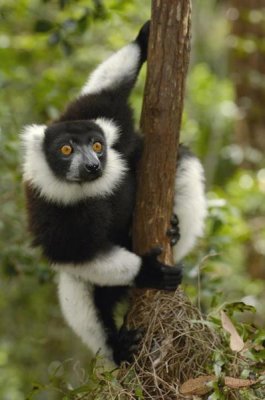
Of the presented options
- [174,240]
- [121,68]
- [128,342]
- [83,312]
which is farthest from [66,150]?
[128,342]

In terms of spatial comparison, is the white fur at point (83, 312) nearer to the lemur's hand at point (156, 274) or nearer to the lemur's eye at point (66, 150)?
the lemur's hand at point (156, 274)

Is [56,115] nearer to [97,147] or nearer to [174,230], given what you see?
[97,147]

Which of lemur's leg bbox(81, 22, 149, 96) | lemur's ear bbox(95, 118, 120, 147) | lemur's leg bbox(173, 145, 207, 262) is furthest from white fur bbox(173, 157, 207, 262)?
lemur's leg bbox(81, 22, 149, 96)

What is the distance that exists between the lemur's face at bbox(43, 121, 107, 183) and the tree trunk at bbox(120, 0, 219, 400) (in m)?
0.27

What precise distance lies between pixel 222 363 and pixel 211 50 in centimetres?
771

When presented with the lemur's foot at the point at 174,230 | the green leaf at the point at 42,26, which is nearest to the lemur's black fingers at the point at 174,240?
the lemur's foot at the point at 174,230

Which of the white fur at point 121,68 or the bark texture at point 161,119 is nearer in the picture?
the bark texture at point 161,119

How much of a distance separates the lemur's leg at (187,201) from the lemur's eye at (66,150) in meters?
0.74

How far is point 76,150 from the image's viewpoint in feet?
12.1

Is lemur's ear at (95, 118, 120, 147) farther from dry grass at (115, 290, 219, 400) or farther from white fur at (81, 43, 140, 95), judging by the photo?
dry grass at (115, 290, 219, 400)

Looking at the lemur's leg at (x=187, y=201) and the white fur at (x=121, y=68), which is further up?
the white fur at (x=121, y=68)

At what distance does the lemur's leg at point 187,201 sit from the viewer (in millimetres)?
4086

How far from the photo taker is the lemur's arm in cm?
353

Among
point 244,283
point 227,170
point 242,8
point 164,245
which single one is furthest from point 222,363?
point 227,170
